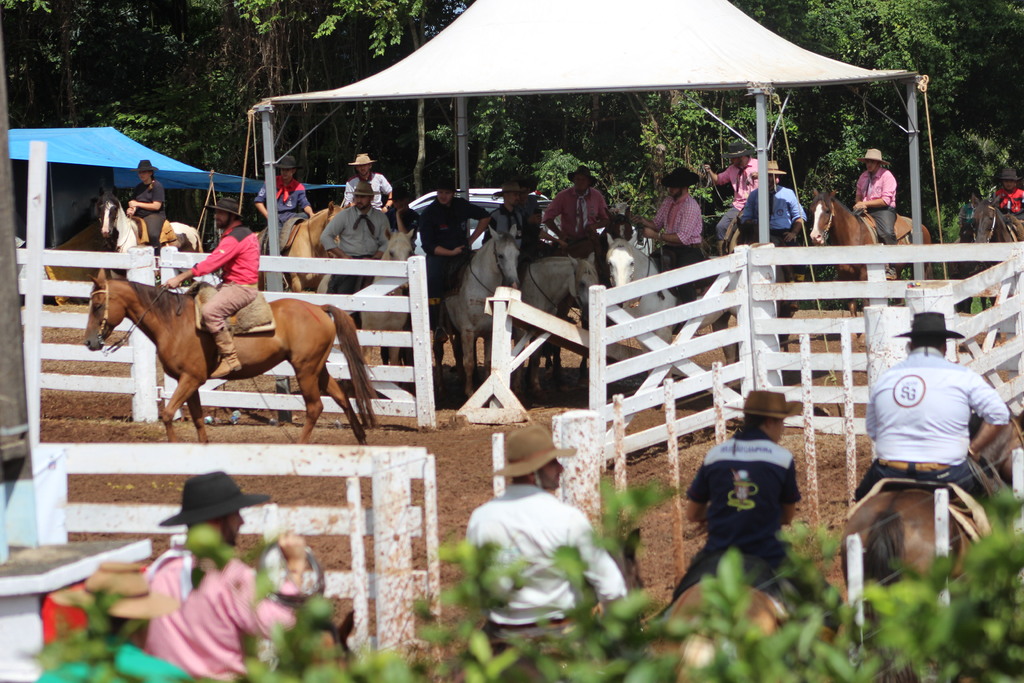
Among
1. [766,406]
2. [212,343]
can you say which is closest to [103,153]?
[212,343]

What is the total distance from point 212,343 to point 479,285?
345 centimetres

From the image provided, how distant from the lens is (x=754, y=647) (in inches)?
102

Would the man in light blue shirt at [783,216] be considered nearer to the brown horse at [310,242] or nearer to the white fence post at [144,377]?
the brown horse at [310,242]

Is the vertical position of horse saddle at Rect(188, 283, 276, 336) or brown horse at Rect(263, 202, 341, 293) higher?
brown horse at Rect(263, 202, 341, 293)

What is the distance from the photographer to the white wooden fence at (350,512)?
16.9 feet

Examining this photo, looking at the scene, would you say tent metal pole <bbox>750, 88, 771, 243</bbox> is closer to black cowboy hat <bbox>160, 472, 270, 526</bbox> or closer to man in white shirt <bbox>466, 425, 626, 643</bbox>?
man in white shirt <bbox>466, 425, 626, 643</bbox>

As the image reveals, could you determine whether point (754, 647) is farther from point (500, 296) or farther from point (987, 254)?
point (500, 296)

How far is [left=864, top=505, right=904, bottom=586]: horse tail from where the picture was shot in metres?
5.68

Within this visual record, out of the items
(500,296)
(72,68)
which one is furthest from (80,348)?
(72,68)

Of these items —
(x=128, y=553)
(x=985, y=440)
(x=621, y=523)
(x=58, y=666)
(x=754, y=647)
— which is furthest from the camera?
(x=985, y=440)

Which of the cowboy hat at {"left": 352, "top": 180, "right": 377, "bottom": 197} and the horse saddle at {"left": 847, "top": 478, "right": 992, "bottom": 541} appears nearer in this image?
the horse saddle at {"left": 847, "top": 478, "right": 992, "bottom": 541}

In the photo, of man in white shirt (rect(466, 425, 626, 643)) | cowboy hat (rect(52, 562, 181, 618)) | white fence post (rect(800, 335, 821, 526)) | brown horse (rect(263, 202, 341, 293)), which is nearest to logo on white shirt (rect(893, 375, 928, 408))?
white fence post (rect(800, 335, 821, 526))

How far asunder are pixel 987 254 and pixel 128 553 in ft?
28.1

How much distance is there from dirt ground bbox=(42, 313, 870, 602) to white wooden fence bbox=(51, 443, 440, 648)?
26cm
